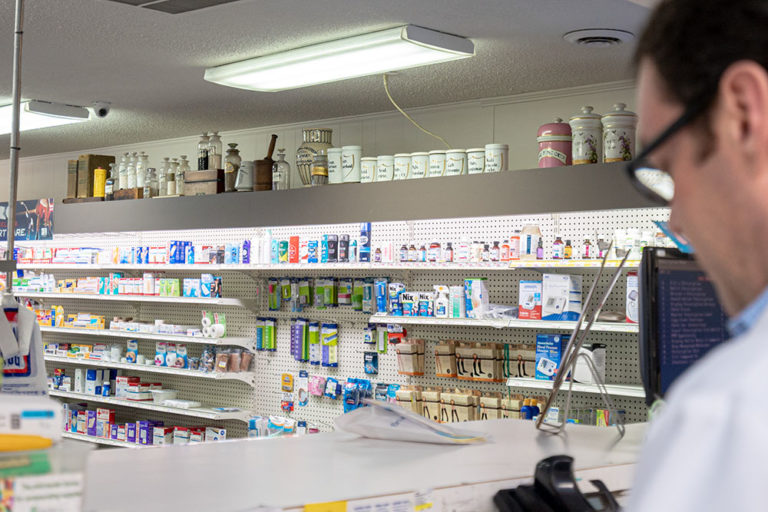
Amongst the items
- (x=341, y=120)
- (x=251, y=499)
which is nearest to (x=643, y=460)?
(x=251, y=499)

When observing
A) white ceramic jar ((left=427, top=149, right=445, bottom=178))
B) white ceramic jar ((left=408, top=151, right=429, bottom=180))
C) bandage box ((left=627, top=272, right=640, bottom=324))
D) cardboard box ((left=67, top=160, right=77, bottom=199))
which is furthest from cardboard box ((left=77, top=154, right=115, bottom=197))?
bandage box ((left=627, top=272, right=640, bottom=324))

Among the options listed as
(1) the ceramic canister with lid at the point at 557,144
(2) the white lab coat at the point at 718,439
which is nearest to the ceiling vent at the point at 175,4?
(1) the ceramic canister with lid at the point at 557,144

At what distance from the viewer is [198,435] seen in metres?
7.17

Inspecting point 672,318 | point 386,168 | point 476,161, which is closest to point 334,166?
point 386,168

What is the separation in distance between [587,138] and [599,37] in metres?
0.57

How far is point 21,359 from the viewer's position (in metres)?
2.95

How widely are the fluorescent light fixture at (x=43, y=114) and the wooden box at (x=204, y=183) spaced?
98 cm

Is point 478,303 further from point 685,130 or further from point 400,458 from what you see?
point 685,130

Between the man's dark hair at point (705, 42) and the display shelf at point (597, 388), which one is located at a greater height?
the man's dark hair at point (705, 42)

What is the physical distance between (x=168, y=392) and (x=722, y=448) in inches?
289

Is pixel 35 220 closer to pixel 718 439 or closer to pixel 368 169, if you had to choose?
pixel 368 169

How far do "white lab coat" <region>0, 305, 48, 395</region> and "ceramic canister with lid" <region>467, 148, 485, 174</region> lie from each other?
3.12 meters

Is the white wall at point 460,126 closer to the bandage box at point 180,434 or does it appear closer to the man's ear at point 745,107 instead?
the bandage box at point 180,434

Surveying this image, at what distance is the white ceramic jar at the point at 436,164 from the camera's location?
5.52m
